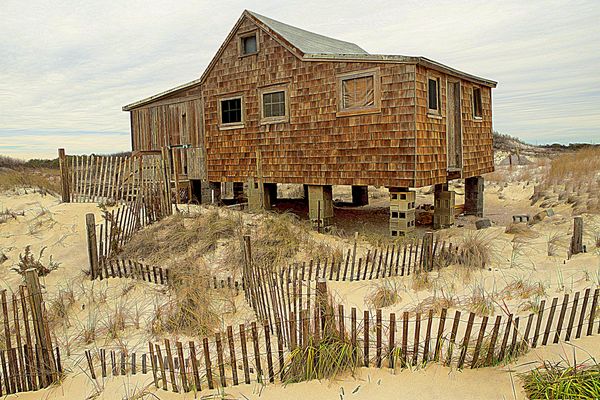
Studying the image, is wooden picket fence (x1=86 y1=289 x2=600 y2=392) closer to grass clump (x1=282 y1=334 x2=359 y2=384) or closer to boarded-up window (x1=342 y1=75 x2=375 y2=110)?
grass clump (x1=282 y1=334 x2=359 y2=384)

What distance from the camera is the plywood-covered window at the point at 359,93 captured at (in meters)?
11.5

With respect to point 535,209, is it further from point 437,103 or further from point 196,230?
point 196,230

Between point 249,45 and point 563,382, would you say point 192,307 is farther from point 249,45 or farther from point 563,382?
point 249,45

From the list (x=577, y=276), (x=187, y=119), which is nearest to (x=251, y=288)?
(x=577, y=276)

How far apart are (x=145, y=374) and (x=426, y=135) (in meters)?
8.92

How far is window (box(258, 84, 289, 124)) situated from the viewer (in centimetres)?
1351

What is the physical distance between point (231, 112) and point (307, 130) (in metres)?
3.39

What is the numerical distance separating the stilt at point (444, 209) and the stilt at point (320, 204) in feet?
11.6

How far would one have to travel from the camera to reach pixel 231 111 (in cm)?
1512

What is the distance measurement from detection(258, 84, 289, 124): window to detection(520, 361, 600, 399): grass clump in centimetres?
1042

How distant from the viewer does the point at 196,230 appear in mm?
10430

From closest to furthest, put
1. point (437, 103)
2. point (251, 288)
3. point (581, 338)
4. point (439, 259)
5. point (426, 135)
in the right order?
1. point (581, 338)
2. point (251, 288)
3. point (439, 259)
4. point (426, 135)
5. point (437, 103)

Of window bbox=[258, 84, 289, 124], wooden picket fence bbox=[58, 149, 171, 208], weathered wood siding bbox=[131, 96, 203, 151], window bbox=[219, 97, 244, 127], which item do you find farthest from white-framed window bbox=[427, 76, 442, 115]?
wooden picket fence bbox=[58, 149, 171, 208]

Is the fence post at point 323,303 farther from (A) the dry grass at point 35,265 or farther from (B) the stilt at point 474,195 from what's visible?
(B) the stilt at point 474,195
